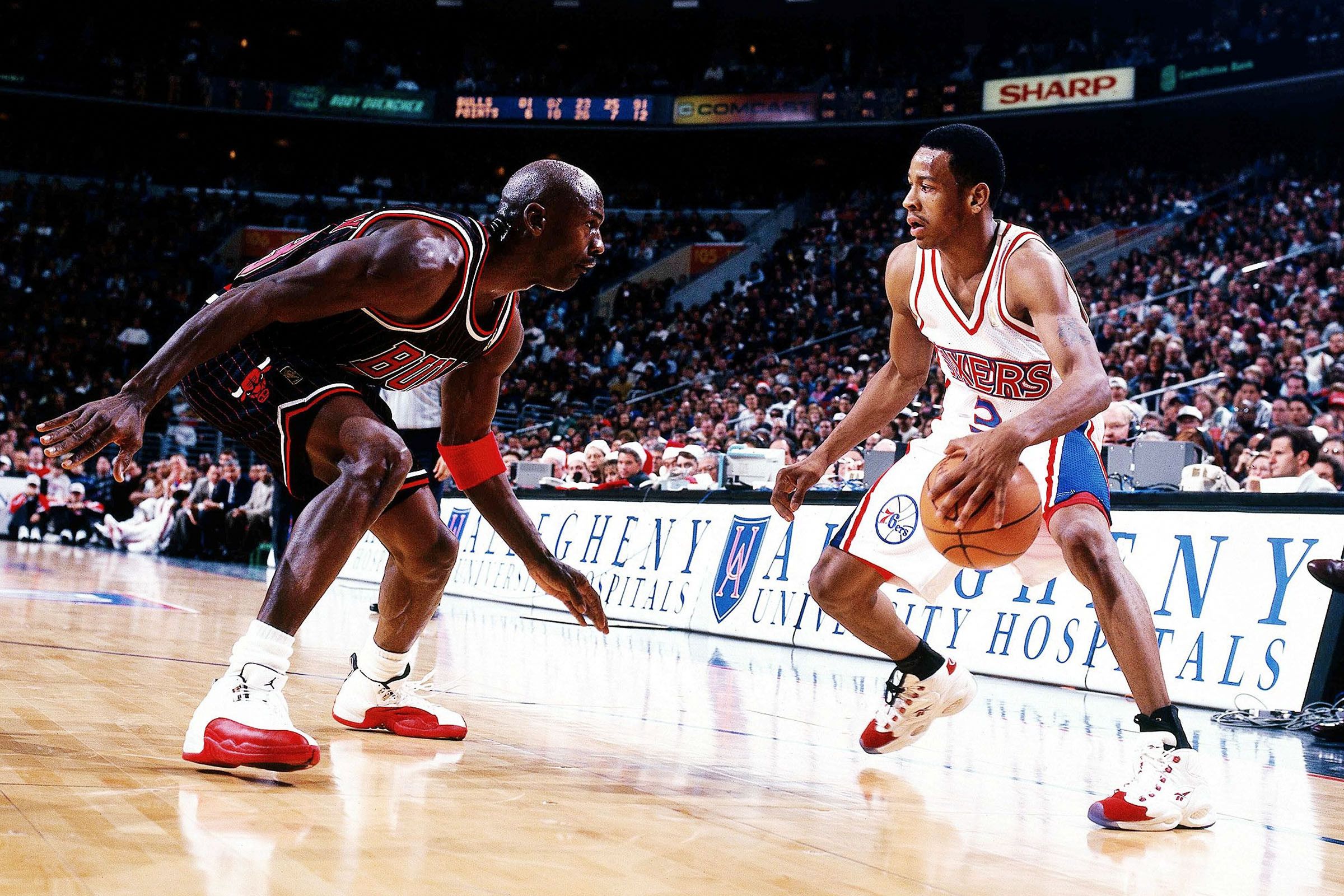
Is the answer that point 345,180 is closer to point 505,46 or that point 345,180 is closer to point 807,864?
point 505,46

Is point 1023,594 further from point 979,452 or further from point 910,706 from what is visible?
point 979,452

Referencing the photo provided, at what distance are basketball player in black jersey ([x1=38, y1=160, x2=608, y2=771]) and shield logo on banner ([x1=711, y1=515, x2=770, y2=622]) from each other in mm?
4443

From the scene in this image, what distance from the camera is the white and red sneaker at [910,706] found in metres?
3.46

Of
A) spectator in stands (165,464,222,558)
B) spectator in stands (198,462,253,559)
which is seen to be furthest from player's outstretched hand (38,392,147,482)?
spectator in stands (165,464,222,558)

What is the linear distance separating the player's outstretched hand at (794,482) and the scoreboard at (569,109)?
25.2m

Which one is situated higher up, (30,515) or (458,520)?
(458,520)

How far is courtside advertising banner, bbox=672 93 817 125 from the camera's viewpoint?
87.9 ft

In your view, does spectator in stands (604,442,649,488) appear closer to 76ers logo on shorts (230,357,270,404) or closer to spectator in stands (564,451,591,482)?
spectator in stands (564,451,591,482)

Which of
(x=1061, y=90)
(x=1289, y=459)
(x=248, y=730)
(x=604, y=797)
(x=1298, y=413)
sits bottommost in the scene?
(x=604, y=797)

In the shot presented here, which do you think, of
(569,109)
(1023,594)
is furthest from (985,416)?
(569,109)

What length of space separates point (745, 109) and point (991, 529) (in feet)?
83.4

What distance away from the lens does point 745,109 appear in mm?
27328

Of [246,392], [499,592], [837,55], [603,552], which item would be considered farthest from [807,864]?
[837,55]

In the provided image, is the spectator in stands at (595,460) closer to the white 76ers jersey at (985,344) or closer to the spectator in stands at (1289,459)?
the spectator in stands at (1289,459)
